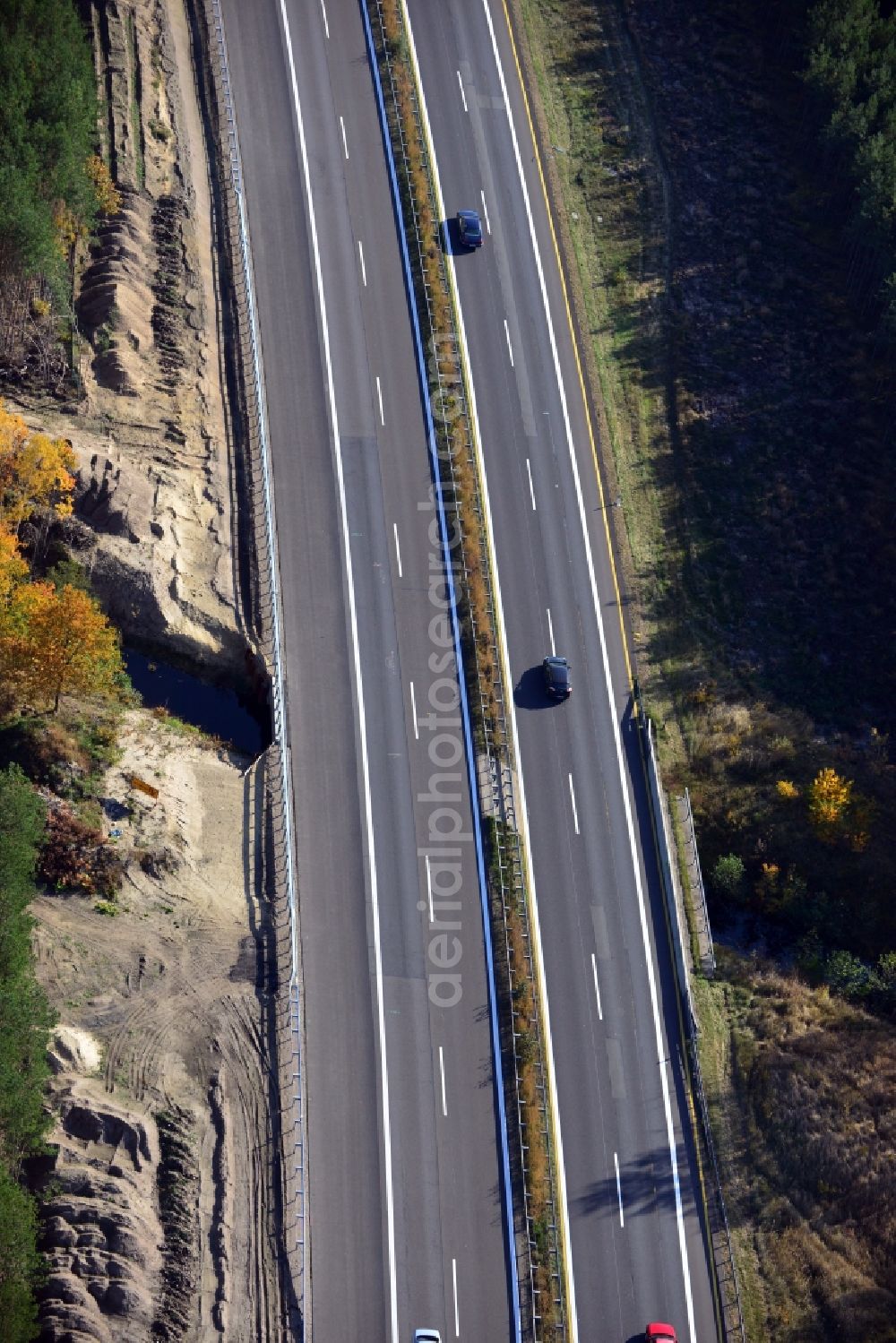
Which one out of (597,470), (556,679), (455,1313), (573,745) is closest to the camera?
(455,1313)

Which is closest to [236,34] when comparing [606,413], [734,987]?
[606,413]

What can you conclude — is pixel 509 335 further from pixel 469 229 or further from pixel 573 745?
pixel 573 745

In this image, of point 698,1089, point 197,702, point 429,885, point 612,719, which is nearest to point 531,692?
point 612,719

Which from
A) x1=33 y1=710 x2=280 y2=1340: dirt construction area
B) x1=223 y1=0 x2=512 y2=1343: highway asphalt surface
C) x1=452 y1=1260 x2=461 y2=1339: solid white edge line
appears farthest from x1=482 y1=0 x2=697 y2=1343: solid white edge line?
x1=33 y1=710 x2=280 y2=1340: dirt construction area

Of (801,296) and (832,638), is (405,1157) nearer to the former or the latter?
(832,638)

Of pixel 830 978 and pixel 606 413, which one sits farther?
pixel 606 413

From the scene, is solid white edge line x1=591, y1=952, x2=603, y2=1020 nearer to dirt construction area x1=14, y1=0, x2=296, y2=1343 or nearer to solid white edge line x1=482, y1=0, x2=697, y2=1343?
solid white edge line x1=482, y1=0, x2=697, y2=1343
